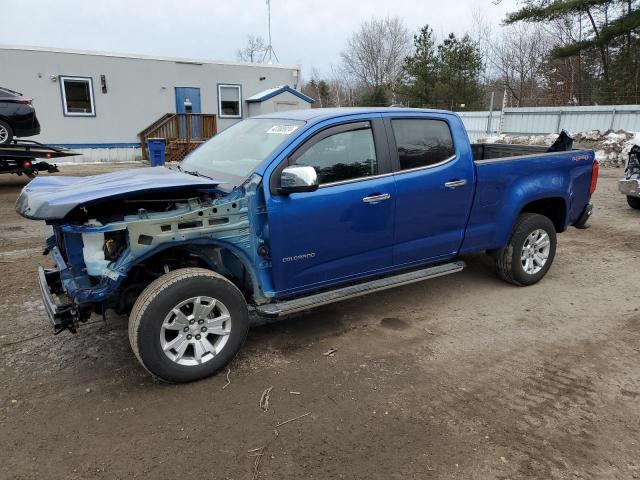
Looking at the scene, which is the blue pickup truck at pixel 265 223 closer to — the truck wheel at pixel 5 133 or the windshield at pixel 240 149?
the windshield at pixel 240 149

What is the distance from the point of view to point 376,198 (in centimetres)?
396

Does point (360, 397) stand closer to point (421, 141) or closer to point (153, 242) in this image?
point (153, 242)

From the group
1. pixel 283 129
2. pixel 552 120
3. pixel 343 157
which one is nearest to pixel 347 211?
pixel 343 157

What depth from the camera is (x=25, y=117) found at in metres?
11.3

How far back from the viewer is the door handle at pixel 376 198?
3.92 meters

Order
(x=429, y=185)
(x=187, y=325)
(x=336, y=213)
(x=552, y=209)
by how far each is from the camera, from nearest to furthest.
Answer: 1. (x=187, y=325)
2. (x=336, y=213)
3. (x=429, y=185)
4. (x=552, y=209)

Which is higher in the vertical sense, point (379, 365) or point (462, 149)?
point (462, 149)

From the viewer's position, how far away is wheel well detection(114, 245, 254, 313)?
351 centimetres

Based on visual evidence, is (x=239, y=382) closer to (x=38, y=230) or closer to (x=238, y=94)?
(x=38, y=230)

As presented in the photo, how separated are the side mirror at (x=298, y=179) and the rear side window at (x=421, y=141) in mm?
1072

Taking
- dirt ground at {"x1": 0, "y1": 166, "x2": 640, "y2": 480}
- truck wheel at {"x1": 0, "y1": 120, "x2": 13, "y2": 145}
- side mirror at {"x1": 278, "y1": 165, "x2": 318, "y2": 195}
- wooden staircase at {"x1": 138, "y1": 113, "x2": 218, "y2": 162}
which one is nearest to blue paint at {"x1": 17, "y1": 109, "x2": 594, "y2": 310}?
side mirror at {"x1": 278, "y1": 165, "x2": 318, "y2": 195}

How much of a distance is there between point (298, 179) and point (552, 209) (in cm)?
350

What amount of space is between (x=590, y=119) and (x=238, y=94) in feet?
45.4

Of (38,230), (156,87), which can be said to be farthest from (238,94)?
(38,230)
